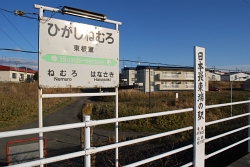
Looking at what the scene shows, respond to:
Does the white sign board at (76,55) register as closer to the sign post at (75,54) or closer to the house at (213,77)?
the sign post at (75,54)

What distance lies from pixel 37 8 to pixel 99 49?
2.82ft

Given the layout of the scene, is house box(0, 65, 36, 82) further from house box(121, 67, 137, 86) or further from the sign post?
the sign post

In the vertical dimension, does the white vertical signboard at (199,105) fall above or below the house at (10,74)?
below

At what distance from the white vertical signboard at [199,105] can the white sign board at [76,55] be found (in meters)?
1.11

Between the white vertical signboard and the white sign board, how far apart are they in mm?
1107

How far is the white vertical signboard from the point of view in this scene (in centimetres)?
284

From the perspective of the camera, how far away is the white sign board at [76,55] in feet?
7.70

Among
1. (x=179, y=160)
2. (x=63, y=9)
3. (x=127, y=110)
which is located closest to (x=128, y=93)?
(x=127, y=110)

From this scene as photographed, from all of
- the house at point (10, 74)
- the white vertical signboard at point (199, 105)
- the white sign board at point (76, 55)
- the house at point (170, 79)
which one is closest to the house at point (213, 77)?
the house at point (170, 79)

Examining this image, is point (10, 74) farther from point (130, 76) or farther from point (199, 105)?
point (199, 105)

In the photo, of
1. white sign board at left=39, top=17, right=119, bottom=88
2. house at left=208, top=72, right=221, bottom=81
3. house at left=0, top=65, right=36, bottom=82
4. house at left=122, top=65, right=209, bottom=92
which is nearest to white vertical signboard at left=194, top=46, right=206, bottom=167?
white sign board at left=39, top=17, right=119, bottom=88

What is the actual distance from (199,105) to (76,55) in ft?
5.89

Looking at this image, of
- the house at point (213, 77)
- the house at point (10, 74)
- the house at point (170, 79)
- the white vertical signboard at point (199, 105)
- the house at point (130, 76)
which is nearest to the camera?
the white vertical signboard at point (199, 105)

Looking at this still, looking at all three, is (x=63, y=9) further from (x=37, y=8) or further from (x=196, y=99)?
(x=196, y=99)
